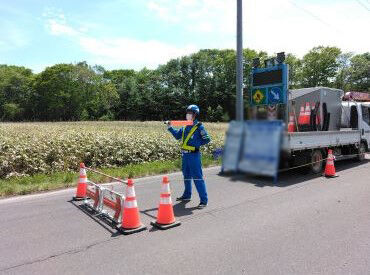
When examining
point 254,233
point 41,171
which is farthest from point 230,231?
point 41,171

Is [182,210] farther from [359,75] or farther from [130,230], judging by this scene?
[359,75]

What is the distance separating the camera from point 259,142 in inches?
23.9

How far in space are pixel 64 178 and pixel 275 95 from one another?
1006 cm

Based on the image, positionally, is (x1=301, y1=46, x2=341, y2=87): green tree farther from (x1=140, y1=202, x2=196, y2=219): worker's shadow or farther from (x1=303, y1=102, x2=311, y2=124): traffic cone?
(x1=140, y1=202, x2=196, y2=219): worker's shadow

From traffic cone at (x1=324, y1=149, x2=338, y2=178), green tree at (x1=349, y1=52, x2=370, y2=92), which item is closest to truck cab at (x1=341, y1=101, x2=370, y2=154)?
traffic cone at (x1=324, y1=149, x2=338, y2=178)

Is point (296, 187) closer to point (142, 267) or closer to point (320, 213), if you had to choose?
point (320, 213)

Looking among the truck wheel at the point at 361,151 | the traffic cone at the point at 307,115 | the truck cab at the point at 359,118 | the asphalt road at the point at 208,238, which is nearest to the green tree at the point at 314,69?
the asphalt road at the point at 208,238

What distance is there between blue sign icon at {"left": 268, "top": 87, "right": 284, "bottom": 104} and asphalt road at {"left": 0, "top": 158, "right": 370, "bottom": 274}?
200 centimetres

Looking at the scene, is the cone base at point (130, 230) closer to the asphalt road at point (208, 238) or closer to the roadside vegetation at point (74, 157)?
the asphalt road at point (208, 238)

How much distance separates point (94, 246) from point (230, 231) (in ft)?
7.28

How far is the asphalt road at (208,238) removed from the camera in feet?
14.6

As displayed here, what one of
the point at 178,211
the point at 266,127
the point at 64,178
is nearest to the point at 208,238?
the point at 178,211

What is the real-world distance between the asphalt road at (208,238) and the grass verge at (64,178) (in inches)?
24.9

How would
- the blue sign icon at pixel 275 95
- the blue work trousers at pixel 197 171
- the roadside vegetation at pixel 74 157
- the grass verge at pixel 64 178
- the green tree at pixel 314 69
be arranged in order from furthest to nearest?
the roadside vegetation at pixel 74 157 → the grass verge at pixel 64 178 → the blue work trousers at pixel 197 171 → the green tree at pixel 314 69 → the blue sign icon at pixel 275 95
